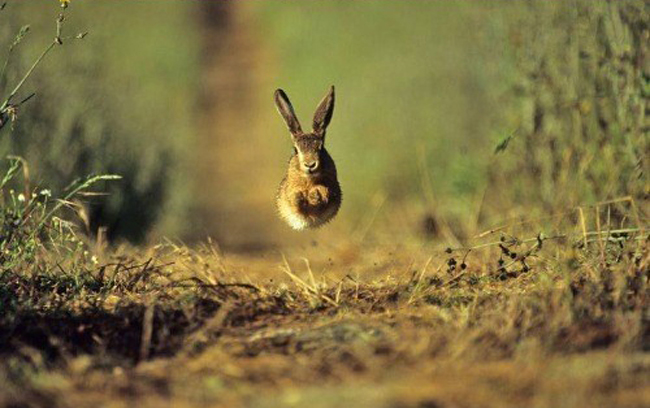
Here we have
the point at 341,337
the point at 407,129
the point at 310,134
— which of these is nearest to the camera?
the point at 341,337

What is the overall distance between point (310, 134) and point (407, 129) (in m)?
7.96

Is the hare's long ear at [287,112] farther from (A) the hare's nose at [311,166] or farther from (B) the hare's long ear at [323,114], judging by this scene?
(A) the hare's nose at [311,166]

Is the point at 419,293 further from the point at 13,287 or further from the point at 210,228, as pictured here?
the point at 210,228

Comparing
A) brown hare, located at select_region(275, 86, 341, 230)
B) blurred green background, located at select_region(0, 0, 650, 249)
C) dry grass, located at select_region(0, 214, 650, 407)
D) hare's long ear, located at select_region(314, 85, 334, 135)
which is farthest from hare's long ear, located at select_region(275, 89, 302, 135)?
blurred green background, located at select_region(0, 0, 650, 249)

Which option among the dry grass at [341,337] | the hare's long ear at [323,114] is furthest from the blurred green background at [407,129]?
the dry grass at [341,337]

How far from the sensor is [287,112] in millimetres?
5531

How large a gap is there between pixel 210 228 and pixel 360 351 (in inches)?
408

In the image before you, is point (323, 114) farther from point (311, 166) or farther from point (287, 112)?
point (311, 166)

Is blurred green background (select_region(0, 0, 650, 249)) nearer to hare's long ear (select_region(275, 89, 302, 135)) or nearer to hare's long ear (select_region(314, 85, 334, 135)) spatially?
hare's long ear (select_region(314, 85, 334, 135))

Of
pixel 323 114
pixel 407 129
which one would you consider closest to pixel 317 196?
pixel 323 114

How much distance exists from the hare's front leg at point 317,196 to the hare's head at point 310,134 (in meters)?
0.12

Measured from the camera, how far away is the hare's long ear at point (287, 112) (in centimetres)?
551

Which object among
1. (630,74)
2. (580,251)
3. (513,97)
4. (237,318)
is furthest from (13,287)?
(513,97)

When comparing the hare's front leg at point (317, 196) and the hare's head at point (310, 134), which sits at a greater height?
the hare's head at point (310, 134)
